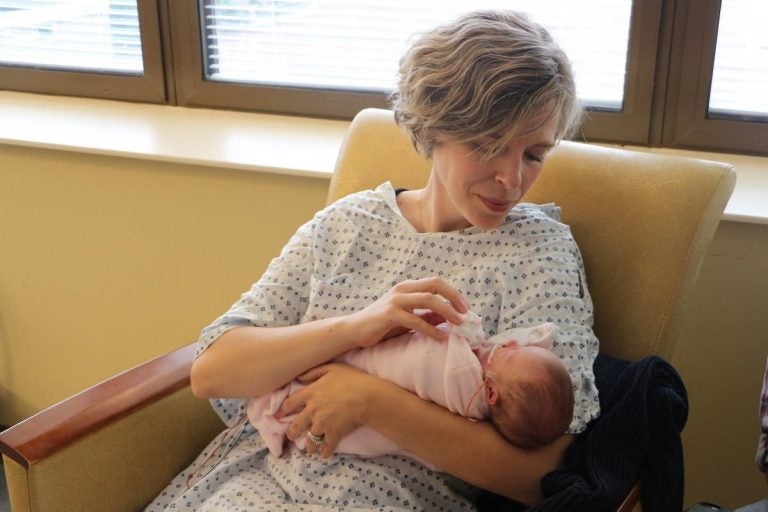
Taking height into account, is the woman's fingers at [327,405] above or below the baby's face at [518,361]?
below

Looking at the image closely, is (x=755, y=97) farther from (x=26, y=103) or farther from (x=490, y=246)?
(x=26, y=103)

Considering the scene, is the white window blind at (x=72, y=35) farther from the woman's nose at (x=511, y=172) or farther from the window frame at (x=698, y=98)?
the woman's nose at (x=511, y=172)

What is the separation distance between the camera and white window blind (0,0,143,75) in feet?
8.95

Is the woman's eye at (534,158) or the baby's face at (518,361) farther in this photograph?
the woman's eye at (534,158)

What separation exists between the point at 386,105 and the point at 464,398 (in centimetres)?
124

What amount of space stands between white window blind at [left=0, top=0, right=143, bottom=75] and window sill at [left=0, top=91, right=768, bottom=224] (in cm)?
11

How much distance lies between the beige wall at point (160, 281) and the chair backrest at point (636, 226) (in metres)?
0.35

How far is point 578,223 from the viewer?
66.0 inches

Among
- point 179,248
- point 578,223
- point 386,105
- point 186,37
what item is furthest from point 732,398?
point 186,37

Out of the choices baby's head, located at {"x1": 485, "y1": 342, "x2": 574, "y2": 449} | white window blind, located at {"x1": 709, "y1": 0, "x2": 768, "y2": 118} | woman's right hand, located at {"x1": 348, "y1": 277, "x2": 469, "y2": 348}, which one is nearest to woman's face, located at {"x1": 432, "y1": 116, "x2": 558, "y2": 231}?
woman's right hand, located at {"x1": 348, "y1": 277, "x2": 469, "y2": 348}

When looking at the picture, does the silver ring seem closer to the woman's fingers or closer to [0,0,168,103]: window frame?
the woman's fingers


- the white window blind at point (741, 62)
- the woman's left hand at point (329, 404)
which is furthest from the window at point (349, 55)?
the woman's left hand at point (329, 404)

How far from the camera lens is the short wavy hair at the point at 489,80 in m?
1.41

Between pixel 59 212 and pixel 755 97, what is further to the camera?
pixel 59 212
